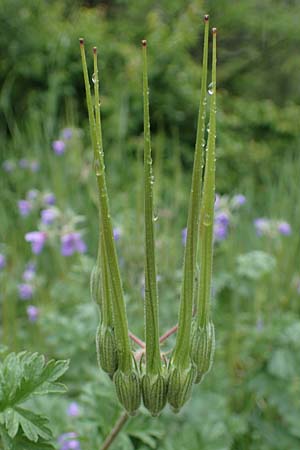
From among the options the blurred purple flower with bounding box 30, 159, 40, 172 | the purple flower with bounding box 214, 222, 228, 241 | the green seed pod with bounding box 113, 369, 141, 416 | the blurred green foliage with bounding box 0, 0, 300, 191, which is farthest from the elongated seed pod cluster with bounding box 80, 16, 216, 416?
the blurred green foliage with bounding box 0, 0, 300, 191

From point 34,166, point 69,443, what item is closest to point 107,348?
point 69,443

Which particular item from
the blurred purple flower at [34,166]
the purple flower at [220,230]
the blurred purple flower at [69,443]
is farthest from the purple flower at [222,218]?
the blurred purple flower at [34,166]

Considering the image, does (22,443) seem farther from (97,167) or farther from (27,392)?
(97,167)

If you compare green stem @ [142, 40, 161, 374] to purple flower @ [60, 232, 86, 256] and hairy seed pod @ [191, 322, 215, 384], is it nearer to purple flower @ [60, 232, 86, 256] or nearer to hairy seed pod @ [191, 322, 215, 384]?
hairy seed pod @ [191, 322, 215, 384]

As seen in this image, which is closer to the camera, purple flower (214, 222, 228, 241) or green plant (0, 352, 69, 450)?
green plant (0, 352, 69, 450)

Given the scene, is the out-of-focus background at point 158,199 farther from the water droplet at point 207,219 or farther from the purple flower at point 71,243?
the water droplet at point 207,219

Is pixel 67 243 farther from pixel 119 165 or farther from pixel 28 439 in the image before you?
pixel 119 165

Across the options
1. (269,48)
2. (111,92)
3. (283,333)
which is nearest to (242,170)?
(111,92)
